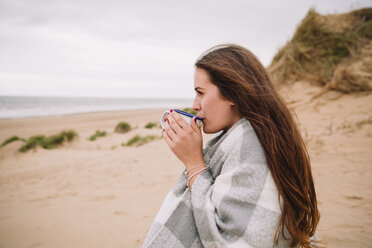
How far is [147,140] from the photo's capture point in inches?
330

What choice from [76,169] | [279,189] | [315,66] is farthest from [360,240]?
[315,66]

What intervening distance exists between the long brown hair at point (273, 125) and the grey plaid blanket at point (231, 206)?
6cm

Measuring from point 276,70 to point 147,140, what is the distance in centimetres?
640

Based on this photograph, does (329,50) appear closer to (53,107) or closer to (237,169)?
(237,169)

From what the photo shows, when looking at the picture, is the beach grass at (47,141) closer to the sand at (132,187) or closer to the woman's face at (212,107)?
the sand at (132,187)

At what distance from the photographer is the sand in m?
2.77

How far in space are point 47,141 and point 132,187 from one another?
6379 millimetres

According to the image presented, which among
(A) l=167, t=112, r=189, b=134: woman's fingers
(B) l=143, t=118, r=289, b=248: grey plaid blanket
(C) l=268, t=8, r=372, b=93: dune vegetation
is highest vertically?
(C) l=268, t=8, r=372, b=93: dune vegetation

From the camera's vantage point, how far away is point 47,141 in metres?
8.76

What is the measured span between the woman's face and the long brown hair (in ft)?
0.10

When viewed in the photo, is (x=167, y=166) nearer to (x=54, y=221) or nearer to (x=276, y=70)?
(x=54, y=221)

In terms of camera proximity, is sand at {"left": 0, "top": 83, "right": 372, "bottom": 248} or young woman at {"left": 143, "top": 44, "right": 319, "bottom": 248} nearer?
young woman at {"left": 143, "top": 44, "right": 319, "bottom": 248}

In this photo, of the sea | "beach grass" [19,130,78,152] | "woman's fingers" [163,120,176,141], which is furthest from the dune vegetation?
the sea

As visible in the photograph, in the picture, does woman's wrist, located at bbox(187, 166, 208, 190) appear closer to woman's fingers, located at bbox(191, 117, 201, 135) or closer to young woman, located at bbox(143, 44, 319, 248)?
young woman, located at bbox(143, 44, 319, 248)
